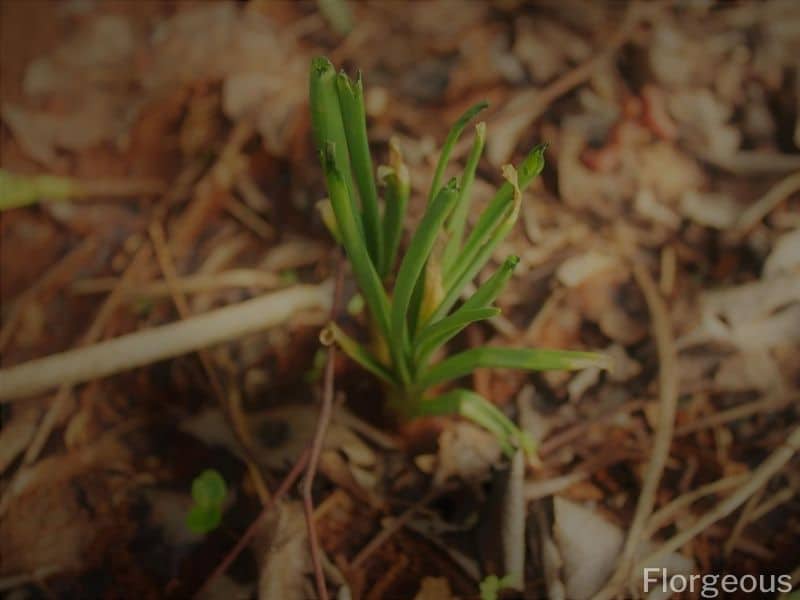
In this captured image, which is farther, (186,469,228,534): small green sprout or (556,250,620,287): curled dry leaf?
(556,250,620,287): curled dry leaf

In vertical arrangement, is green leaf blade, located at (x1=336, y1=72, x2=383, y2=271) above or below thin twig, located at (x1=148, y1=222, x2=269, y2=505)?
above

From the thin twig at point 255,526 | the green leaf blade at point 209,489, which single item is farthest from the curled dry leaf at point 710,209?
the green leaf blade at point 209,489

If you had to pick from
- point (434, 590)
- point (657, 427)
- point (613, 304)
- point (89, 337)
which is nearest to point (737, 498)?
point (657, 427)

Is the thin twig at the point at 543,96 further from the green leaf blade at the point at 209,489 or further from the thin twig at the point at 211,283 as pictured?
the green leaf blade at the point at 209,489

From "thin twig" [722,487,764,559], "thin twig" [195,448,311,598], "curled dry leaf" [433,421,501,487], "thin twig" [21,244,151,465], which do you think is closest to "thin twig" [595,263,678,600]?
"thin twig" [722,487,764,559]

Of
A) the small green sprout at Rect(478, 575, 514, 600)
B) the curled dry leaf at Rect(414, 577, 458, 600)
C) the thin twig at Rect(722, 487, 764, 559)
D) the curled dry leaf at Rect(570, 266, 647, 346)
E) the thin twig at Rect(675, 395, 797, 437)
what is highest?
the curled dry leaf at Rect(570, 266, 647, 346)

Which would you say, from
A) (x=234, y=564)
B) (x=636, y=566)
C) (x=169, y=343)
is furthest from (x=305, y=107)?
(x=636, y=566)

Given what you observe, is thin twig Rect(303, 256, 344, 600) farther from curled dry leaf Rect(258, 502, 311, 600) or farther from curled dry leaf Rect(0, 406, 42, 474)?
curled dry leaf Rect(0, 406, 42, 474)
